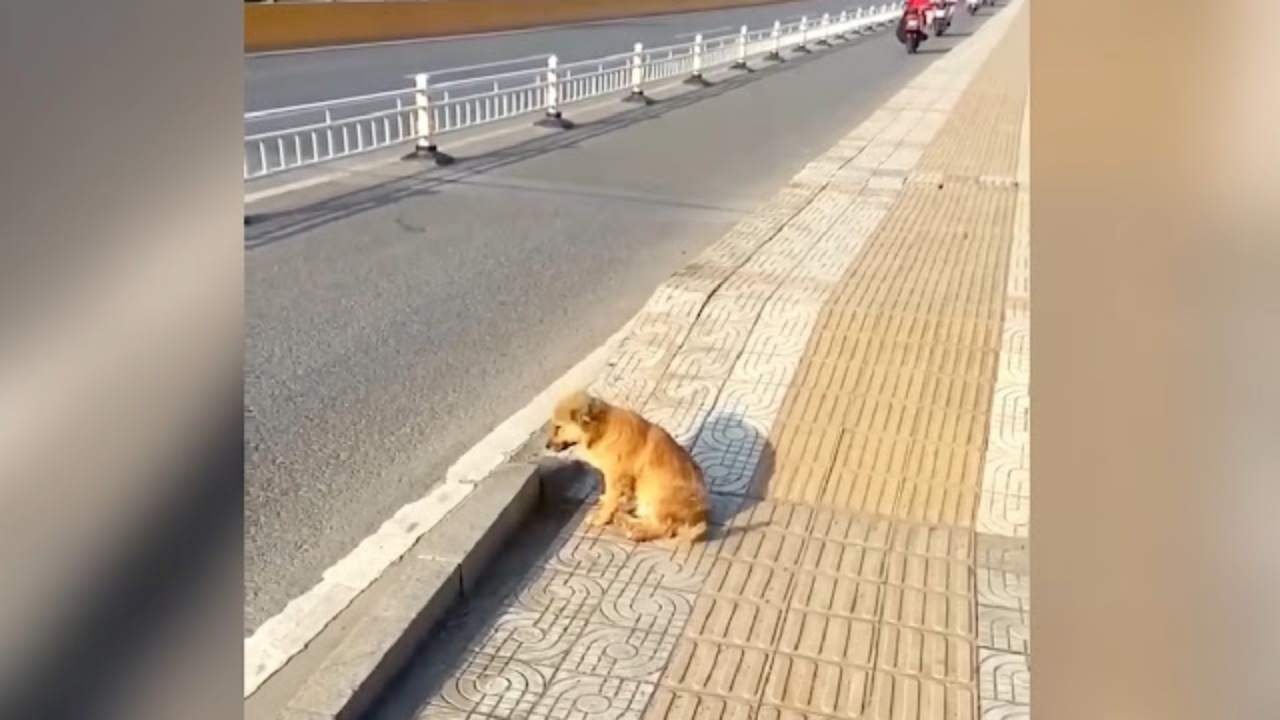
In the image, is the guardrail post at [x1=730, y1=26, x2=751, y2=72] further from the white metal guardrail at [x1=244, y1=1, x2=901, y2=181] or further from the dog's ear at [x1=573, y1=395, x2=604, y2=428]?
the dog's ear at [x1=573, y1=395, x2=604, y2=428]

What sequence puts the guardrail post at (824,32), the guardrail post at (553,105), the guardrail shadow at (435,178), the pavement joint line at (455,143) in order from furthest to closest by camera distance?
the guardrail post at (824,32), the guardrail post at (553,105), the pavement joint line at (455,143), the guardrail shadow at (435,178)

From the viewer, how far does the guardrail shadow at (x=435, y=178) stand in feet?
23.1

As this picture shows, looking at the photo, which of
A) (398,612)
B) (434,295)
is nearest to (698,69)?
(434,295)

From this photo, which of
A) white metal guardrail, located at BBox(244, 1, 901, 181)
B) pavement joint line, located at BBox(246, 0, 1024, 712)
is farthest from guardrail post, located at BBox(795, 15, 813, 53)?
pavement joint line, located at BBox(246, 0, 1024, 712)

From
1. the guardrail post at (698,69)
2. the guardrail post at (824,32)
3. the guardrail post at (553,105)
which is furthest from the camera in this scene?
the guardrail post at (824,32)

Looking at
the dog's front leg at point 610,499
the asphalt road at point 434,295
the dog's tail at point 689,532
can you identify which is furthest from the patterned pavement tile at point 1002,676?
the asphalt road at point 434,295

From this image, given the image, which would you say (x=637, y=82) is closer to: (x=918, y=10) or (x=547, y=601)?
(x=918, y=10)

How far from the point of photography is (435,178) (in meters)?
8.67

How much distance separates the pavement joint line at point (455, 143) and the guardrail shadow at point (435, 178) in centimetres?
16

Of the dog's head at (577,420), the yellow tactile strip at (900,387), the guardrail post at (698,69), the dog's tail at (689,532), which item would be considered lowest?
the dog's tail at (689,532)

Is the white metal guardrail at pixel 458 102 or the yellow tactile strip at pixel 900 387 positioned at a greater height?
the white metal guardrail at pixel 458 102

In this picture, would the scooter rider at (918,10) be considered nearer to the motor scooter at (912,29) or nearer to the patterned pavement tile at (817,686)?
the motor scooter at (912,29)

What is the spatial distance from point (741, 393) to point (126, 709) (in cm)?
367

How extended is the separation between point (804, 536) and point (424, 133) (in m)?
6.85
